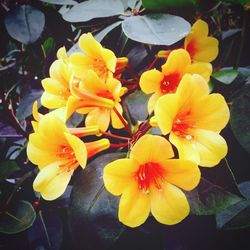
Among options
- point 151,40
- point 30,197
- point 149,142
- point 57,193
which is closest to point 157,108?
point 149,142

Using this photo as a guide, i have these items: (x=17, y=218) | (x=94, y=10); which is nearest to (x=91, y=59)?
(x=94, y=10)

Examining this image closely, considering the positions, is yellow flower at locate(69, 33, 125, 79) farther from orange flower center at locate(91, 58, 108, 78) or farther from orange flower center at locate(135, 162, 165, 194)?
orange flower center at locate(135, 162, 165, 194)

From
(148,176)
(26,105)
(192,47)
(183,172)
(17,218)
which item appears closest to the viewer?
(183,172)

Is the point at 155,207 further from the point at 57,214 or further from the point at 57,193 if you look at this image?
the point at 57,214

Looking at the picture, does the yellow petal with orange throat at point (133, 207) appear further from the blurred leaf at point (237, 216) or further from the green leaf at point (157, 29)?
the green leaf at point (157, 29)

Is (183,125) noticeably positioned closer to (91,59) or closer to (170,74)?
(170,74)

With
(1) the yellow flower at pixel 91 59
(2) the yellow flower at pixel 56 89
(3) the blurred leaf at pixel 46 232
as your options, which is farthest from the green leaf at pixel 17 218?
(1) the yellow flower at pixel 91 59

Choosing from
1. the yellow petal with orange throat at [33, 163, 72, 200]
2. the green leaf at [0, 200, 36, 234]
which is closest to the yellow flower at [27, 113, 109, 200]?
the yellow petal with orange throat at [33, 163, 72, 200]
